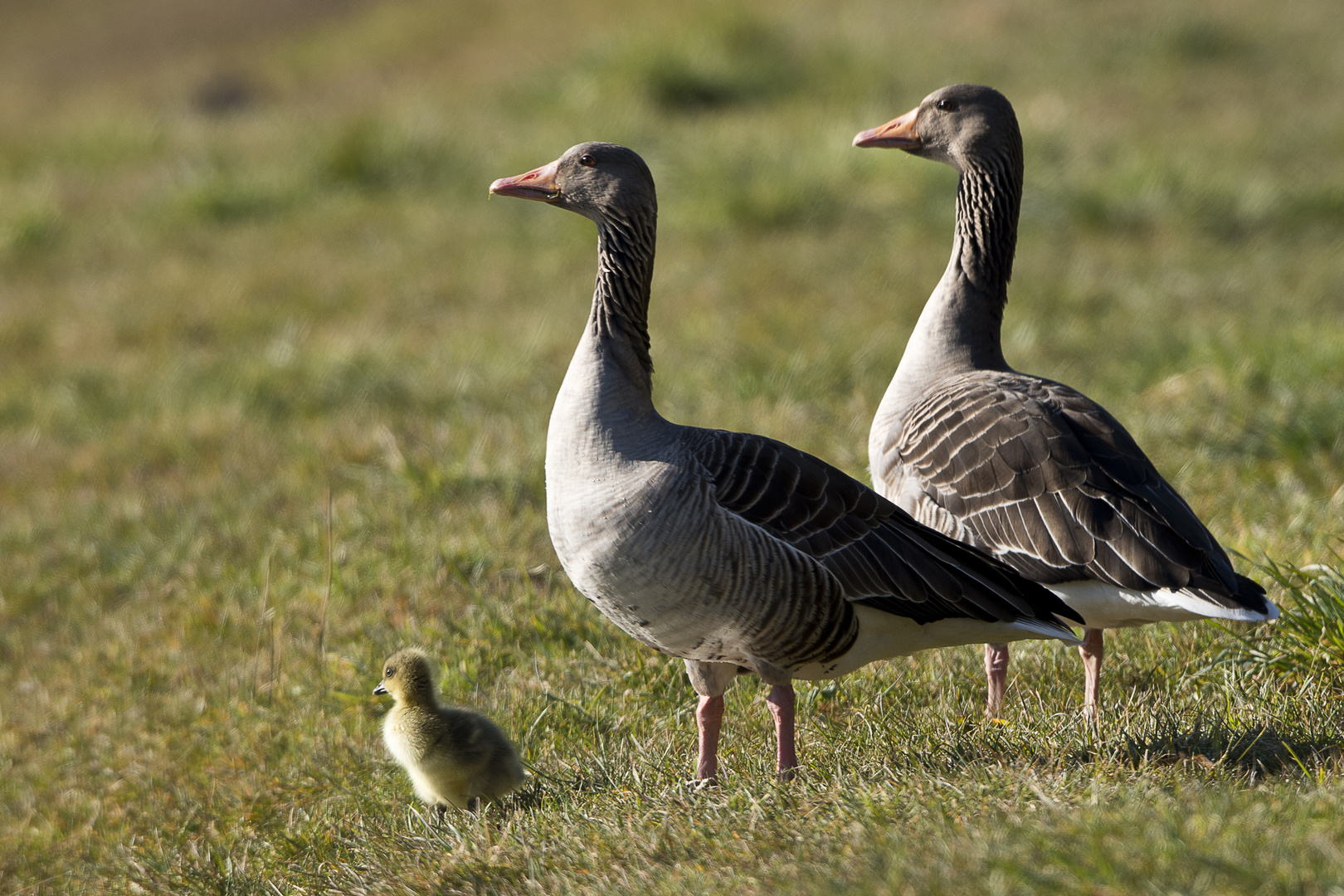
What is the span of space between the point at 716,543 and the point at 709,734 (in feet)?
2.33

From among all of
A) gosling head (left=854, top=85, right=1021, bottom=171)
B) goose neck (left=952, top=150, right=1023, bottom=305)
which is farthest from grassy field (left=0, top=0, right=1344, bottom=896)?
gosling head (left=854, top=85, right=1021, bottom=171)

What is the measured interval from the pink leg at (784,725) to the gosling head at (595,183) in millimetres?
1693

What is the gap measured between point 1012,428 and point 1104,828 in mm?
2121

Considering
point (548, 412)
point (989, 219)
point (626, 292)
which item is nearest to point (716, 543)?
point (626, 292)

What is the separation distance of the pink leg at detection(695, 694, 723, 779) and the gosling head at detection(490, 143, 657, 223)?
168 cm

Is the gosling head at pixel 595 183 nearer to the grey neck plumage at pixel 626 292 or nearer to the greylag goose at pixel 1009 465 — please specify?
the grey neck plumage at pixel 626 292

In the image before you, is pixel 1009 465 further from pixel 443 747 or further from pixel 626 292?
pixel 443 747

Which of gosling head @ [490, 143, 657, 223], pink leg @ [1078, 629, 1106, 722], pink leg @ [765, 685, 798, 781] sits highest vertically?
gosling head @ [490, 143, 657, 223]

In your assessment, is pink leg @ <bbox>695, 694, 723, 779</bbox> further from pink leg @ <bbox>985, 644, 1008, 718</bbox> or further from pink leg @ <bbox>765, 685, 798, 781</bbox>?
pink leg @ <bbox>985, 644, 1008, 718</bbox>

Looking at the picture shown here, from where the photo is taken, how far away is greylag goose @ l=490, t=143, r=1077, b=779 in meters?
3.96

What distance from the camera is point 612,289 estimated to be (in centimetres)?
440

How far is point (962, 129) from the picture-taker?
5.81m

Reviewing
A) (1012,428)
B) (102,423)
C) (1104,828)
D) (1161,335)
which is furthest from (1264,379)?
(102,423)

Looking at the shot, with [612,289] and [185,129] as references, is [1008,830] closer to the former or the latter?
[612,289]
